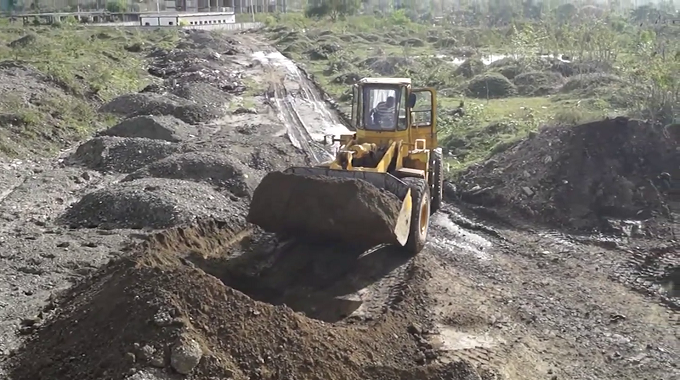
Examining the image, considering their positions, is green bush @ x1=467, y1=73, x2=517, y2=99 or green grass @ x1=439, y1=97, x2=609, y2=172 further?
green bush @ x1=467, y1=73, x2=517, y2=99

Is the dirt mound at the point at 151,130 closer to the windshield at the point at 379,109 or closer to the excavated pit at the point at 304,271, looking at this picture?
the windshield at the point at 379,109

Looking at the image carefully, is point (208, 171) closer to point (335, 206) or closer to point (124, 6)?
point (335, 206)

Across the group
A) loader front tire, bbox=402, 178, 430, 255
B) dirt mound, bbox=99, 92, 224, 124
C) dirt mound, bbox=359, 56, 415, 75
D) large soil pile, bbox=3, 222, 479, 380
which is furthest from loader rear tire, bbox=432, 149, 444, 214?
dirt mound, bbox=359, 56, 415, 75

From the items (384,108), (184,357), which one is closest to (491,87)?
(384,108)

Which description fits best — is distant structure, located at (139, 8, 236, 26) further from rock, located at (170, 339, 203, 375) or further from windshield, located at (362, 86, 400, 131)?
rock, located at (170, 339, 203, 375)

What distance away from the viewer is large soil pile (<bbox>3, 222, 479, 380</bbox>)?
24.1 feet

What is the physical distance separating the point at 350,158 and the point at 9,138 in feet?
38.2

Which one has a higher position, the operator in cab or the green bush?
the operator in cab

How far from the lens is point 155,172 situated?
659 inches

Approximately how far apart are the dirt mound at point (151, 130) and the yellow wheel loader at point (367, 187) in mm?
8906

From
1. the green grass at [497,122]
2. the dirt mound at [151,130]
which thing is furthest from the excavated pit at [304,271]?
the dirt mound at [151,130]

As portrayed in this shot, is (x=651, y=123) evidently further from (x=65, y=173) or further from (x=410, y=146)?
(x=65, y=173)

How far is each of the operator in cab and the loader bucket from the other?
1947mm

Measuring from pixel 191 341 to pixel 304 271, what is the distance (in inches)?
170
